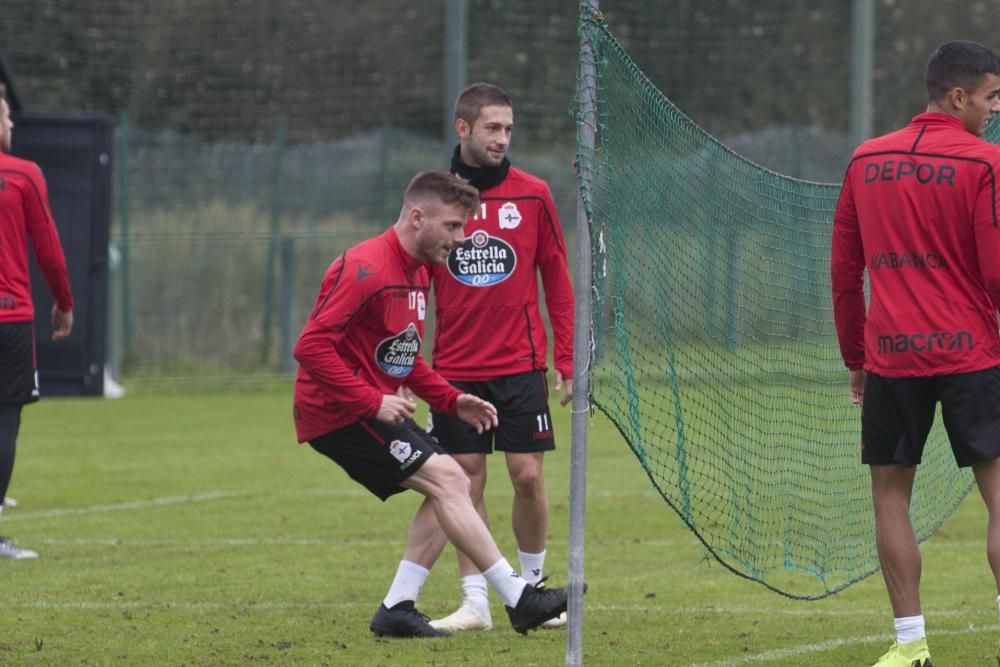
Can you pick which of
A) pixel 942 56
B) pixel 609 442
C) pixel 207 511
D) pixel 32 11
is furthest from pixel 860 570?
pixel 32 11

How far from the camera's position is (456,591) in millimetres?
8570

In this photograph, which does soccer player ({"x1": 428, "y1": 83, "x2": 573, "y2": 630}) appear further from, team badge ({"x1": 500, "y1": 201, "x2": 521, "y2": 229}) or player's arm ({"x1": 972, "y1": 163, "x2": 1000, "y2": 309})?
player's arm ({"x1": 972, "y1": 163, "x2": 1000, "y2": 309})

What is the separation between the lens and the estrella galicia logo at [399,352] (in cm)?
702

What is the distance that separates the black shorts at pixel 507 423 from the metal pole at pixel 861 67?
16291 mm

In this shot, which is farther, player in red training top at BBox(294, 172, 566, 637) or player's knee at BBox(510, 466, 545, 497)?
player's knee at BBox(510, 466, 545, 497)

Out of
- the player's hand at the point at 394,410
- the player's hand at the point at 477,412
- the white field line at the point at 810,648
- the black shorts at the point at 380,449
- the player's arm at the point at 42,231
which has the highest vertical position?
the player's arm at the point at 42,231

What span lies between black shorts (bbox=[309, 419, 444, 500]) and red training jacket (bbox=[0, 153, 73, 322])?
3.02m

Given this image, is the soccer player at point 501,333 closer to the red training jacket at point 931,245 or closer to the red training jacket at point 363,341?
the red training jacket at point 363,341

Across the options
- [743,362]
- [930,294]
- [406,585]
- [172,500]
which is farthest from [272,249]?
[930,294]

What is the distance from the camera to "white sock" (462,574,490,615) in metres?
7.55

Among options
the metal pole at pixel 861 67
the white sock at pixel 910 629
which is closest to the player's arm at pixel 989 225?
the white sock at pixel 910 629

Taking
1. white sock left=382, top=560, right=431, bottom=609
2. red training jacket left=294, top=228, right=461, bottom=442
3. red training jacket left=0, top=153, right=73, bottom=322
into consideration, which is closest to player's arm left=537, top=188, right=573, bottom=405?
red training jacket left=294, top=228, right=461, bottom=442

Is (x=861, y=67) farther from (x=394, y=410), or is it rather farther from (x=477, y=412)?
(x=394, y=410)

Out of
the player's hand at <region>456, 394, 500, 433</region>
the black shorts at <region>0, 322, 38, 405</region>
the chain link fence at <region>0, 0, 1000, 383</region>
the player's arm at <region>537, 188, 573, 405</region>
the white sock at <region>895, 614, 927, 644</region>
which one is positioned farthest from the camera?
the chain link fence at <region>0, 0, 1000, 383</region>
